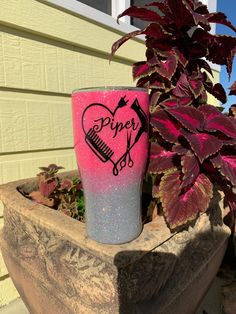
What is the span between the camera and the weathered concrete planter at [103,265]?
2.15 ft

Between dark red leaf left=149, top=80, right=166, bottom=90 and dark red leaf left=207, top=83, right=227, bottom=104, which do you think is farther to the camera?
dark red leaf left=207, top=83, right=227, bottom=104

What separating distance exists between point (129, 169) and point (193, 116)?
26 cm

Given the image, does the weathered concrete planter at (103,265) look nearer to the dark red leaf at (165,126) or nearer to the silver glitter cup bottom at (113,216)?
the silver glitter cup bottom at (113,216)

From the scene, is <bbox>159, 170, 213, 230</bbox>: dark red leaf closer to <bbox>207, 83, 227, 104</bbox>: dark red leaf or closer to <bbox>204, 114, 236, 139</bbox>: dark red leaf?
<bbox>204, 114, 236, 139</bbox>: dark red leaf

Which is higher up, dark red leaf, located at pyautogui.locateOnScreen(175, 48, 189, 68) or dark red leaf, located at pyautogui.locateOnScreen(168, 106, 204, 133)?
dark red leaf, located at pyautogui.locateOnScreen(175, 48, 189, 68)

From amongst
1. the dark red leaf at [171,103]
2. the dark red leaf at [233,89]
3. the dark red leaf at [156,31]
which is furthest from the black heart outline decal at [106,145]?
the dark red leaf at [233,89]

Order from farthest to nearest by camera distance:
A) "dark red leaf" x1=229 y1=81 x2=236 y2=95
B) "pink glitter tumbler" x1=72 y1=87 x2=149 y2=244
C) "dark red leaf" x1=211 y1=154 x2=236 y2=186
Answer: "dark red leaf" x1=229 y1=81 x2=236 y2=95 < "dark red leaf" x1=211 y1=154 x2=236 y2=186 < "pink glitter tumbler" x1=72 y1=87 x2=149 y2=244

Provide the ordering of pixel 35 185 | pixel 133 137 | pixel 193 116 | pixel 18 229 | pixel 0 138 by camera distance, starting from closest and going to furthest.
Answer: pixel 133 137
pixel 193 116
pixel 18 229
pixel 35 185
pixel 0 138

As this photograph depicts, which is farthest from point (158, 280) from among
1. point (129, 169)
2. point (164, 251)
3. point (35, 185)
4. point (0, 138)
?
point (0, 138)

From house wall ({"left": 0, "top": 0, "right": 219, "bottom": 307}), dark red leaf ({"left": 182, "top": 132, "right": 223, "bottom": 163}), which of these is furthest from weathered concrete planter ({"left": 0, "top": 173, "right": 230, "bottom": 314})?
house wall ({"left": 0, "top": 0, "right": 219, "bottom": 307})

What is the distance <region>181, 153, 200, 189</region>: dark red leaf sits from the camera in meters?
0.72

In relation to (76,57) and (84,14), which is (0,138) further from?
(84,14)

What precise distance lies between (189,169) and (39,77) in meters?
0.98

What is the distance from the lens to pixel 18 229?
3.04ft
